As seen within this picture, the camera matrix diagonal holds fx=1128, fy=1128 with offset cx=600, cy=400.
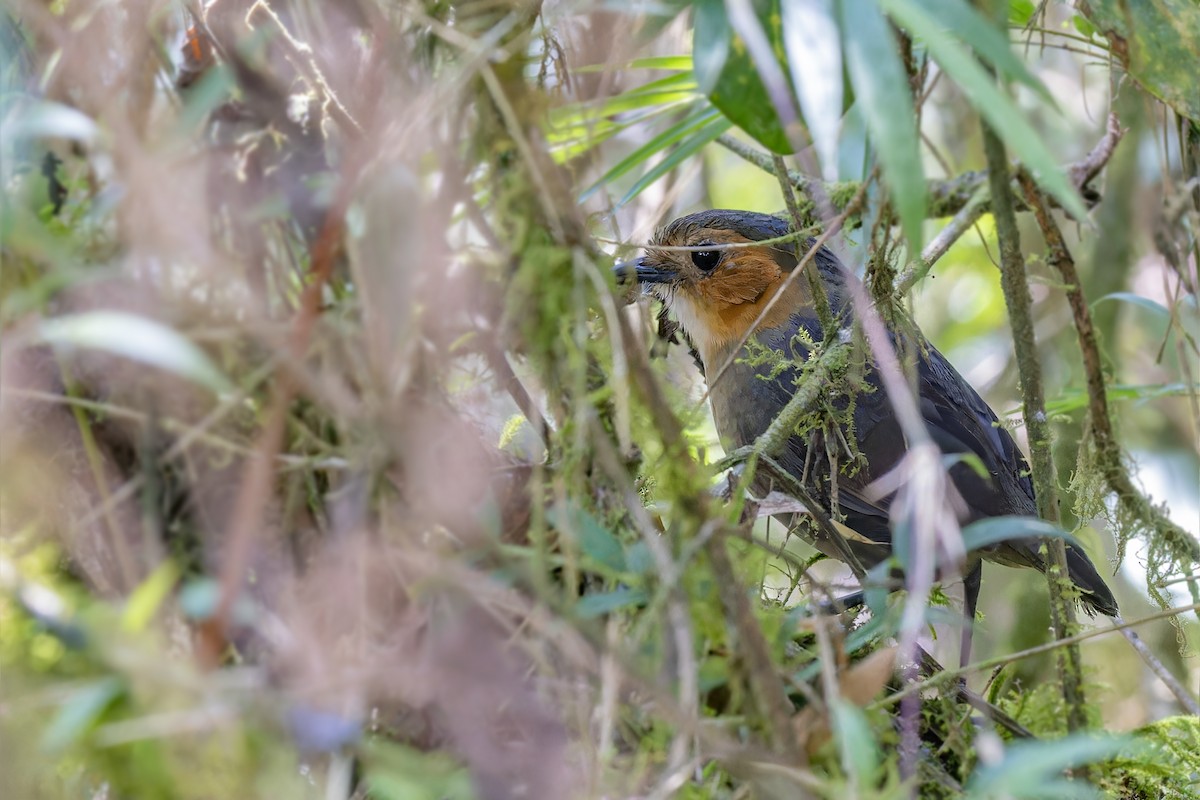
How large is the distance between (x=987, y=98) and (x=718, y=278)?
2.09 meters

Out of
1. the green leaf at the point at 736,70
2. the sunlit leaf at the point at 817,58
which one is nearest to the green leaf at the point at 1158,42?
the green leaf at the point at 736,70

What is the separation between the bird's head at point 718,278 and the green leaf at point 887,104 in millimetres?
1910

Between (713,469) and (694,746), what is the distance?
0.70m

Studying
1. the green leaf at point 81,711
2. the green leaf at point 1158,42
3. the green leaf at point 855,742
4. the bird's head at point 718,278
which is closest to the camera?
the green leaf at point 81,711

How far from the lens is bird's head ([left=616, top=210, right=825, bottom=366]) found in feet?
10.8

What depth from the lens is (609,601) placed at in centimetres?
134

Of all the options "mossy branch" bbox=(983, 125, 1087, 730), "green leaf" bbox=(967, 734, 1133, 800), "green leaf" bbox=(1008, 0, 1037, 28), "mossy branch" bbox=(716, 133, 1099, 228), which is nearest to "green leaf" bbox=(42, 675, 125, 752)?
"green leaf" bbox=(967, 734, 1133, 800)

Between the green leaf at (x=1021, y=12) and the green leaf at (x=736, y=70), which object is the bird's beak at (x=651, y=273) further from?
the green leaf at (x=736, y=70)

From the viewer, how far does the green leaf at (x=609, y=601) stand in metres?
1.33

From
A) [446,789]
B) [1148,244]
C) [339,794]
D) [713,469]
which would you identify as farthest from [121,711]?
[1148,244]

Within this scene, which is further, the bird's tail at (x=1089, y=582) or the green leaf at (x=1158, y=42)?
the bird's tail at (x=1089, y=582)

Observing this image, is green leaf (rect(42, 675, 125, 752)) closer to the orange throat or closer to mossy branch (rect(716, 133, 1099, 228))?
mossy branch (rect(716, 133, 1099, 228))

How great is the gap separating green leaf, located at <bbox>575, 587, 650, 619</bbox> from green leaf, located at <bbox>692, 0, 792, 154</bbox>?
2.26 ft

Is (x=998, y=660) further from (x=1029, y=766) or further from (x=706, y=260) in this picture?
(x=706, y=260)
